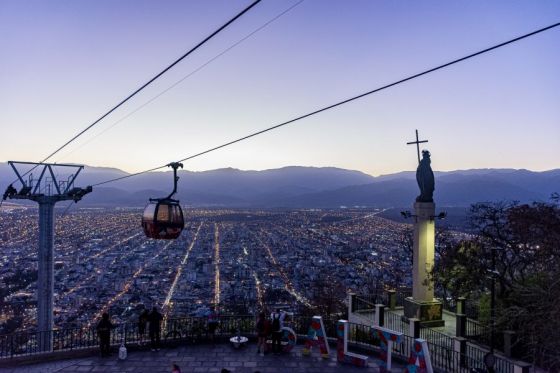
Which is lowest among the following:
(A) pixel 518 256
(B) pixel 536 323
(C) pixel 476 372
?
(C) pixel 476 372

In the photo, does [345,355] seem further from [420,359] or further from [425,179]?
[425,179]

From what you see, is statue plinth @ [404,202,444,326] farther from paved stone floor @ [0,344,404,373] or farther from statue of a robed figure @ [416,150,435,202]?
paved stone floor @ [0,344,404,373]

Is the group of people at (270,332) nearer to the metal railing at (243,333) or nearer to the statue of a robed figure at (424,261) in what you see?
the metal railing at (243,333)

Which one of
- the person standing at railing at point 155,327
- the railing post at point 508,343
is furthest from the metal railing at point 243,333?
the railing post at point 508,343

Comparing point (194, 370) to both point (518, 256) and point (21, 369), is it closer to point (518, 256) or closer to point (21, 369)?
point (21, 369)

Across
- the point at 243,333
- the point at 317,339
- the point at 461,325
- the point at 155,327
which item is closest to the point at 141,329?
the point at 155,327

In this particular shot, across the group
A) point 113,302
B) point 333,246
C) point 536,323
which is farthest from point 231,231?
point 536,323
